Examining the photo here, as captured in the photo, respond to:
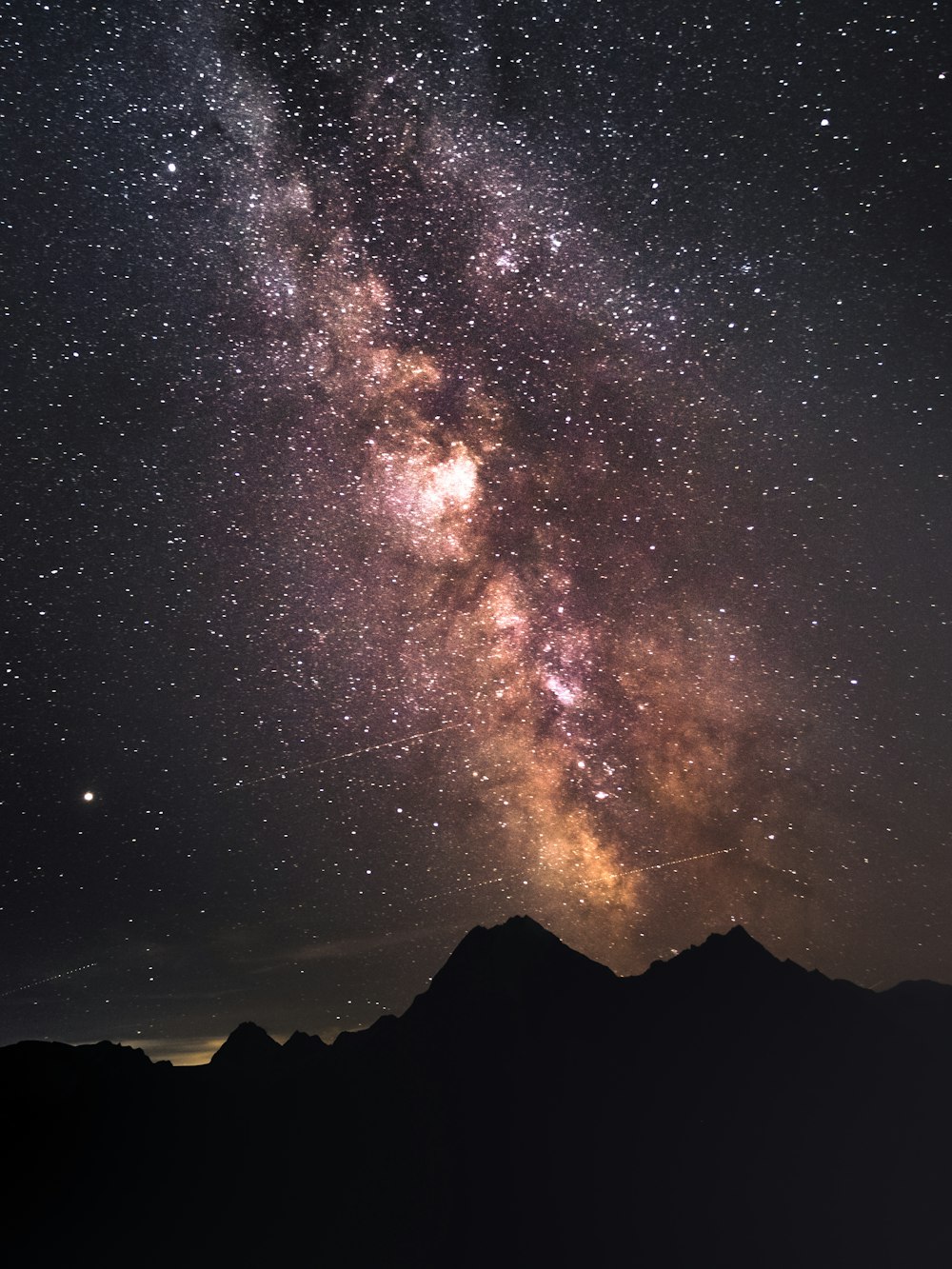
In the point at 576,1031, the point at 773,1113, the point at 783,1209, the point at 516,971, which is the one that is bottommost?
the point at 783,1209

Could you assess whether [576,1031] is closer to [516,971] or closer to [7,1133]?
[516,971]

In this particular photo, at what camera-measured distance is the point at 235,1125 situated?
113875mm

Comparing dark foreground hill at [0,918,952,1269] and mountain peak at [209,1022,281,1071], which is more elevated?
mountain peak at [209,1022,281,1071]

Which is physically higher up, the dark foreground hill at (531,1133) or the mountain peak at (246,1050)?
the mountain peak at (246,1050)

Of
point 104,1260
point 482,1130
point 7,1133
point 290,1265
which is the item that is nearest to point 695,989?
point 482,1130

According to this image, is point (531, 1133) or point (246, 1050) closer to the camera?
point (531, 1133)

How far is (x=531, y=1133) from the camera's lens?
99.2 metres

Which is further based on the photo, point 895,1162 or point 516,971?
point 516,971

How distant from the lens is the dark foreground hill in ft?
296

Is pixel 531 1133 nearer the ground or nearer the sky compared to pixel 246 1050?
nearer the ground

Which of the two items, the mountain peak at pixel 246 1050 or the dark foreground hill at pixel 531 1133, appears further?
the mountain peak at pixel 246 1050

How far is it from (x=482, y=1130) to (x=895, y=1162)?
51.5m

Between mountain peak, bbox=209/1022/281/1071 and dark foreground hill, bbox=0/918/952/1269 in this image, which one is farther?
mountain peak, bbox=209/1022/281/1071

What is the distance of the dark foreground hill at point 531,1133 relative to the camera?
296ft
